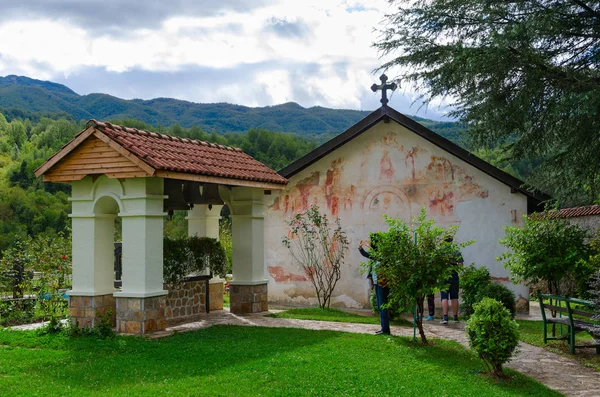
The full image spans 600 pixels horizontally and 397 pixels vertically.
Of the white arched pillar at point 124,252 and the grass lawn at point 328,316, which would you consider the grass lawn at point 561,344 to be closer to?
the grass lawn at point 328,316

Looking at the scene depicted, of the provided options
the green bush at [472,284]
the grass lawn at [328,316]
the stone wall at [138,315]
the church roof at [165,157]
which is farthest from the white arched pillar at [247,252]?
the green bush at [472,284]

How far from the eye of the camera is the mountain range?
93.6 meters

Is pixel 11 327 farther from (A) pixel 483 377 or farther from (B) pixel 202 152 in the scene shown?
(A) pixel 483 377

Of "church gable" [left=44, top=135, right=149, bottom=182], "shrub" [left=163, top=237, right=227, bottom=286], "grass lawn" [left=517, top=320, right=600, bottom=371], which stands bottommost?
"grass lawn" [left=517, top=320, right=600, bottom=371]

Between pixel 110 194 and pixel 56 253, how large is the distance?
11.6 ft

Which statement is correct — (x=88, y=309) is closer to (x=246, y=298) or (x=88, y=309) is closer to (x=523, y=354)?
(x=246, y=298)

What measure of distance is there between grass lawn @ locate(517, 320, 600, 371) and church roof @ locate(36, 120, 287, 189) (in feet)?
20.7

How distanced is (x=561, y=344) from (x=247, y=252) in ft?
22.3

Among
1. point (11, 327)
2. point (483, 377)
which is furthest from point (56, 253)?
point (483, 377)

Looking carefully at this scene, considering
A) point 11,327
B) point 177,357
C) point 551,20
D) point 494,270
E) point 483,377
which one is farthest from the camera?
point 494,270

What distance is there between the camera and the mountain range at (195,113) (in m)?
93.6

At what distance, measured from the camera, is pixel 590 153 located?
474 inches

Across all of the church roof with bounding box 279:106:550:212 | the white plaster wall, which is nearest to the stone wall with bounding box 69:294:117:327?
the white plaster wall

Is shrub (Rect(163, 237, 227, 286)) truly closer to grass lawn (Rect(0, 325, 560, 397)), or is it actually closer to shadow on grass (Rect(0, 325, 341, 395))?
shadow on grass (Rect(0, 325, 341, 395))
